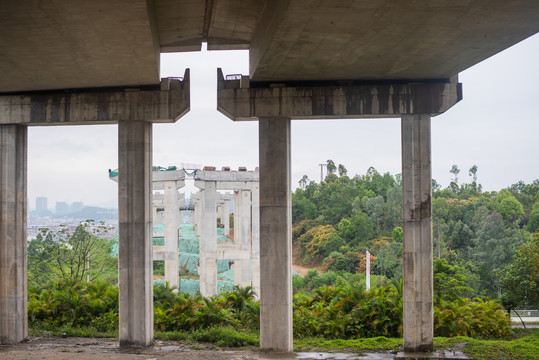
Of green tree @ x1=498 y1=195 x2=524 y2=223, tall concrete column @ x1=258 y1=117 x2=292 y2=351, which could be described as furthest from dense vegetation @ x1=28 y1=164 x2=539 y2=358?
green tree @ x1=498 y1=195 x2=524 y2=223

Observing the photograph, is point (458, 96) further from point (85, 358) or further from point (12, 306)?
point (12, 306)

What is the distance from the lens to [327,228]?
54812 mm

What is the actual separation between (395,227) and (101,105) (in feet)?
137

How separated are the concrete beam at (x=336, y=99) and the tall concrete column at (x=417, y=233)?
1.91 feet

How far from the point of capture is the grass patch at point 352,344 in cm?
1630

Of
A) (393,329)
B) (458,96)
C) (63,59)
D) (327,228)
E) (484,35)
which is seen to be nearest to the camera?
(484,35)

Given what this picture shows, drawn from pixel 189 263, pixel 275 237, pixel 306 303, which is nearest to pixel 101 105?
pixel 275 237

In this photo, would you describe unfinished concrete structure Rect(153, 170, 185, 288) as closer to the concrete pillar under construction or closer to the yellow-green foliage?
the concrete pillar under construction

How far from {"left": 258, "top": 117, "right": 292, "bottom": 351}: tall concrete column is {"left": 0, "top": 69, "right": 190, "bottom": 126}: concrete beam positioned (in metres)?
3.15

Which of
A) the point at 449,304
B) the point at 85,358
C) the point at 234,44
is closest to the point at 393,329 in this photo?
the point at 449,304

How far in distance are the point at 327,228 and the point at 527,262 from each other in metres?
32.4

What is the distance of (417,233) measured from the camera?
16250mm

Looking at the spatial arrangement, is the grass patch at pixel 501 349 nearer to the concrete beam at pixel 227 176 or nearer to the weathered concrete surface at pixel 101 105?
the weathered concrete surface at pixel 101 105

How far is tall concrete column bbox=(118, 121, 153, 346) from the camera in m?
16.5
